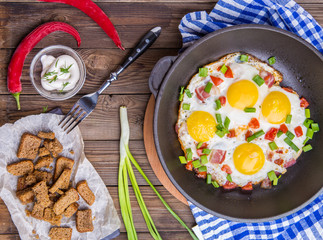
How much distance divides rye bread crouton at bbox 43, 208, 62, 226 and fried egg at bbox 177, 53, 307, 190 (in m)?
1.21

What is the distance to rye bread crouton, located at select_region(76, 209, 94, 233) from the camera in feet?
9.23

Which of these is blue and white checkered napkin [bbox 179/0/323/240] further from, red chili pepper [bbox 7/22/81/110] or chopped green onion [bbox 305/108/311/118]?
red chili pepper [bbox 7/22/81/110]

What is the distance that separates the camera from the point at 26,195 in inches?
108

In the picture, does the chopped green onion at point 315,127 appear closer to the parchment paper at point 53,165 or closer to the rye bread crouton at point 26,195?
the parchment paper at point 53,165

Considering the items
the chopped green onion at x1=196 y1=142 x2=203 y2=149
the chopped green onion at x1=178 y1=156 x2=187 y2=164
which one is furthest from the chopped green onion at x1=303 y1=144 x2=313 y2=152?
the chopped green onion at x1=178 y1=156 x2=187 y2=164

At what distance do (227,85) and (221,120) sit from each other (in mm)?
291

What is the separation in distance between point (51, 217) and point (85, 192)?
36cm

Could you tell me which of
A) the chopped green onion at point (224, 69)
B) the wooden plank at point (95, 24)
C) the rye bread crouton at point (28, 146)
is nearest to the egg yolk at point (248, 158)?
the chopped green onion at point (224, 69)

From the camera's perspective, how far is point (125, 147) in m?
2.81

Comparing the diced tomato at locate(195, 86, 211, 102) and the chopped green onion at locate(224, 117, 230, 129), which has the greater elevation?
the diced tomato at locate(195, 86, 211, 102)

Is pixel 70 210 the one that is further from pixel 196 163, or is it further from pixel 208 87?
pixel 208 87

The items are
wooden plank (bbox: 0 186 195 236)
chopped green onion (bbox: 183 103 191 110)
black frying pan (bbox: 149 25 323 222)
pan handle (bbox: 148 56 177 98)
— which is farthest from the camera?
wooden plank (bbox: 0 186 195 236)

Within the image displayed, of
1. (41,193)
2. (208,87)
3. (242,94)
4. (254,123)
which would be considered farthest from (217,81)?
(41,193)

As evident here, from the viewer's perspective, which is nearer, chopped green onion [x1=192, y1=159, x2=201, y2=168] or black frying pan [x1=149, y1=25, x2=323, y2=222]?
black frying pan [x1=149, y1=25, x2=323, y2=222]
